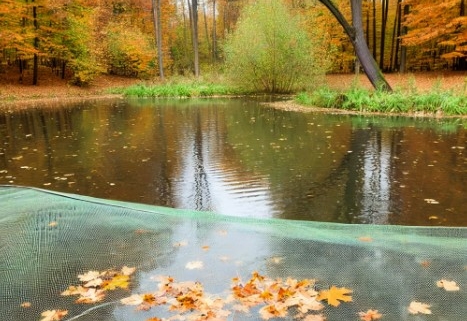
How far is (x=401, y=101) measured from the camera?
14102 millimetres

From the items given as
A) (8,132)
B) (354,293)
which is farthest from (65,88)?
(354,293)

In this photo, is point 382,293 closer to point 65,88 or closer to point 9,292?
point 9,292

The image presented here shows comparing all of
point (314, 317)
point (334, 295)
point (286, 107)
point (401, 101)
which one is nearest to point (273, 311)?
point (314, 317)

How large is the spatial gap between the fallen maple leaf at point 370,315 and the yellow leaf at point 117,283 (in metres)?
1.50

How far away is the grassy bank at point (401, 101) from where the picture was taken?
13367mm

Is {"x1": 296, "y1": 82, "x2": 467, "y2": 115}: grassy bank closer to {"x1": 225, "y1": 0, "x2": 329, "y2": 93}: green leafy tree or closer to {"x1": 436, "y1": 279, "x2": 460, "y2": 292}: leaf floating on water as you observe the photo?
{"x1": 225, "y1": 0, "x2": 329, "y2": 93}: green leafy tree

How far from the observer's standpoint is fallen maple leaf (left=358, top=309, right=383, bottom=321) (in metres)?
2.36

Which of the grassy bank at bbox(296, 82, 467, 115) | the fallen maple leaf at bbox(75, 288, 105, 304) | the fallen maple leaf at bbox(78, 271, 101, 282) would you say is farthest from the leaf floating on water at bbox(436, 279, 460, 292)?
the grassy bank at bbox(296, 82, 467, 115)

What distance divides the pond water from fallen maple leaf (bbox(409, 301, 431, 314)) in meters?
2.60

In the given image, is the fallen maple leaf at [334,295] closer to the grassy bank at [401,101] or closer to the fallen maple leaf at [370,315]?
the fallen maple leaf at [370,315]

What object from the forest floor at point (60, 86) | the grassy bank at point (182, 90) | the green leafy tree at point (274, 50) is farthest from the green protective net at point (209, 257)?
the grassy bank at point (182, 90)

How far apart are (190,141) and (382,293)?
26.7ft

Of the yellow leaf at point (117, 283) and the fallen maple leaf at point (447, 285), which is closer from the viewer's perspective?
the fallen maple leaf at point (447, 285)

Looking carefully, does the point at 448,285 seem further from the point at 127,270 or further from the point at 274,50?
the point at 274,50
